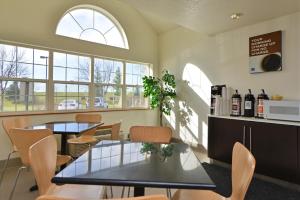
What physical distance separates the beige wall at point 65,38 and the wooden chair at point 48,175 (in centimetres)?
268

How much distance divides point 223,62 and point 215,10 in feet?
4.41

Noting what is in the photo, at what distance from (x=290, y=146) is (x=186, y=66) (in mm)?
2928

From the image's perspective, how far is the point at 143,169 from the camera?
1262 mm

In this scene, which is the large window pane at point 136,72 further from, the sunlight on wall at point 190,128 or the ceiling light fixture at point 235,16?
the ceiling light fixture at point 235,16

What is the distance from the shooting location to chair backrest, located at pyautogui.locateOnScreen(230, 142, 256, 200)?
118 centimetres

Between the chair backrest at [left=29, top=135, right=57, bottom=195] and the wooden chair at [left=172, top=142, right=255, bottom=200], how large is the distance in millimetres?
890

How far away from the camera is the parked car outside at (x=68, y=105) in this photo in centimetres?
447

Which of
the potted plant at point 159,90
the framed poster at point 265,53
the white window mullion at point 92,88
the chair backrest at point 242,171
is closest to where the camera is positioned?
the chair backrest at point 242,171

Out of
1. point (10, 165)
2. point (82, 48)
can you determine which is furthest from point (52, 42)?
point (10, 165)

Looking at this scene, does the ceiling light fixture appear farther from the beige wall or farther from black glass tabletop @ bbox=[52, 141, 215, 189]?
the beige wall

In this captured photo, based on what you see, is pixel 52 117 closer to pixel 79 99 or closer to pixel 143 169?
pixel 79 99

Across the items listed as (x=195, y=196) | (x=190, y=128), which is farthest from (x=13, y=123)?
(x=190, y=128)

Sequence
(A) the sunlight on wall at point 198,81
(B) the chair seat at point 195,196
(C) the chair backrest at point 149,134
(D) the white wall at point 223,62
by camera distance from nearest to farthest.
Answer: (B) the chair seat at point 195,196 < (C) the chair backrest at point 149,134 < (D) the white wall at point 223,62 < (A) the sunlight on wall at point 198,81

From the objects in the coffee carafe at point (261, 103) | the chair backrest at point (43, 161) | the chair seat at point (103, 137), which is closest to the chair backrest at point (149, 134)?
the chair backrest at point (43, 161)
